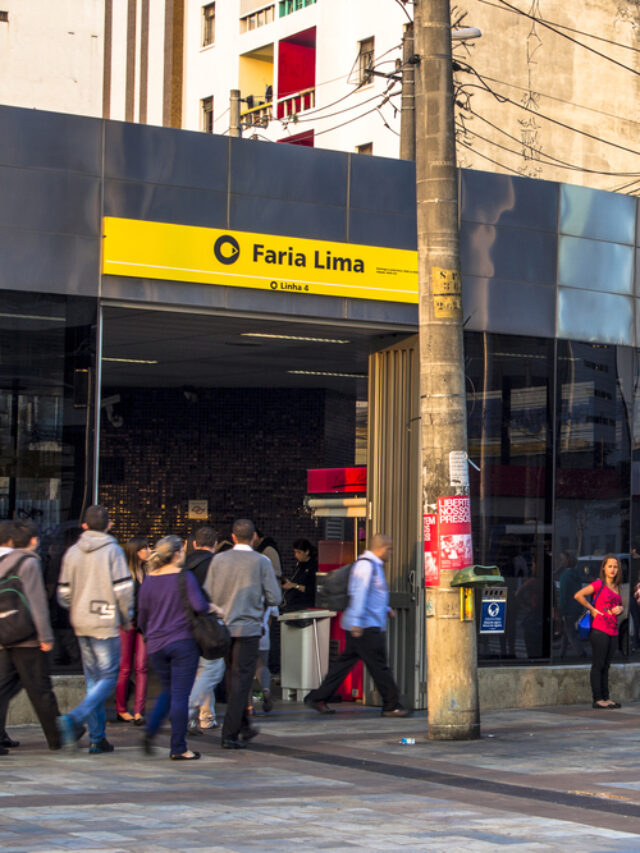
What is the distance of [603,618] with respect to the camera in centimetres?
1432

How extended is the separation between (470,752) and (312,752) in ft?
3.94

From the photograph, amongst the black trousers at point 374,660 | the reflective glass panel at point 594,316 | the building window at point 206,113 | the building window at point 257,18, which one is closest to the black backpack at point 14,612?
the black trousers at point 374,660

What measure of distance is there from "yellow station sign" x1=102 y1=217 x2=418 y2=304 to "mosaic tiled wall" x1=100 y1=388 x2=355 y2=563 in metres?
6.21

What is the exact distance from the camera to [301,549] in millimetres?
16016

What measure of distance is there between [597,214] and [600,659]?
181 inches

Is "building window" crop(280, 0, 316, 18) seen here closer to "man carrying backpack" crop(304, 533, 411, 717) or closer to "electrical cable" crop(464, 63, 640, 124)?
"electrical cable" crop(464, 63, 640, 124)

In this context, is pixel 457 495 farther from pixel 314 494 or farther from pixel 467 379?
pixel 314 494

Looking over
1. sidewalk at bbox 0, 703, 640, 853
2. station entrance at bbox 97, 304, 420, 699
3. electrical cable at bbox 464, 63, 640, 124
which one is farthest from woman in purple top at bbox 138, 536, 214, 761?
electrical cable at bbox 464, 63, 640, 124

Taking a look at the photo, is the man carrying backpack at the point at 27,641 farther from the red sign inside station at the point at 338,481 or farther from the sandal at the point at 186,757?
the red sign inside station at the point at 338,481

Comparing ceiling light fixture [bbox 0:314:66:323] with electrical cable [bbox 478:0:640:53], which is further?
electrical cable [bbox 478:0:640:53]

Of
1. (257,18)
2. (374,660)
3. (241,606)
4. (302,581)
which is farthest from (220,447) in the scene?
(257,18)

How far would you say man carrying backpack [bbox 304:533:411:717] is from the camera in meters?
12.2

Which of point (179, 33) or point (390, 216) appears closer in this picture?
point (390, 216)

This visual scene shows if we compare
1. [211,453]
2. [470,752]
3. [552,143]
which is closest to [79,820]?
[470,752]
